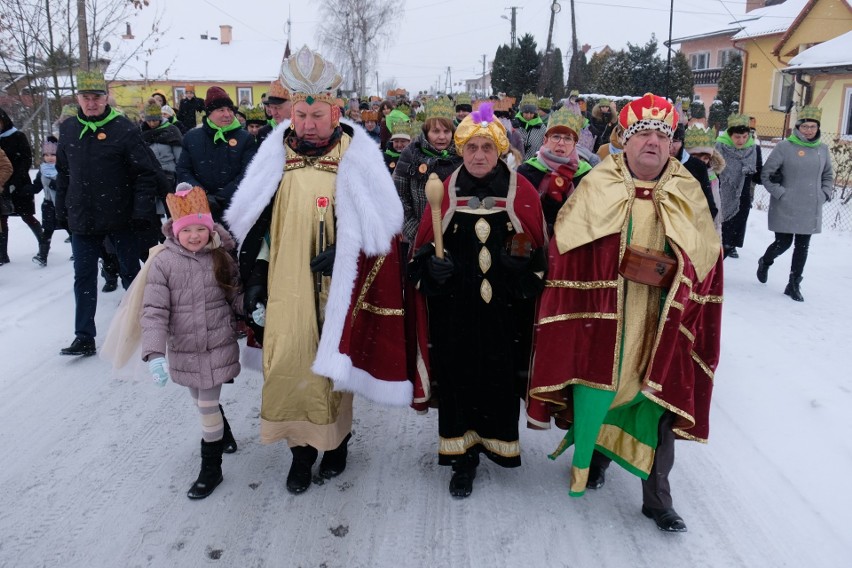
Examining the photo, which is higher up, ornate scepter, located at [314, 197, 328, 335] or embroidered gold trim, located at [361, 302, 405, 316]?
ornate scepter, located at [314, 197, 328, 335]

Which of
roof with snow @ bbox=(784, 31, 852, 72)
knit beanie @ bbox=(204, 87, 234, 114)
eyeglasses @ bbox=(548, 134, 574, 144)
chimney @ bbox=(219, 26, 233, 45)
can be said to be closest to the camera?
eyeglasses @ bbox=(548, 134, 574, 144)

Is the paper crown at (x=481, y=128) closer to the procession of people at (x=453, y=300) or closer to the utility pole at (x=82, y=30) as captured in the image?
the procession of people at (x=453, y=300)

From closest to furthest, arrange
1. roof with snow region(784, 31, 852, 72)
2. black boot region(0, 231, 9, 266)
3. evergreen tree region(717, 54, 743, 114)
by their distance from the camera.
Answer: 1. black boot region(0, 231, 9, 266)
2. roof with snow region(784, 31, 852, 72)
3. evergreen tree region(717, 54, 743, 114)

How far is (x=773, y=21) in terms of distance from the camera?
28.7 meters

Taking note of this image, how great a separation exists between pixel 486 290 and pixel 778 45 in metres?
27.2

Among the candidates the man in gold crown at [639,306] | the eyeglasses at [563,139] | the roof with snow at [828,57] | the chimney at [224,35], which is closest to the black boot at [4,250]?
the eyeglasses at [563,139]

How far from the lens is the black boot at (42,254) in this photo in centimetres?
870

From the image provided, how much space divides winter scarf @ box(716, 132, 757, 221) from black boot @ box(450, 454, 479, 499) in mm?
5760

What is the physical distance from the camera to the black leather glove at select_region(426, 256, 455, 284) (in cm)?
326

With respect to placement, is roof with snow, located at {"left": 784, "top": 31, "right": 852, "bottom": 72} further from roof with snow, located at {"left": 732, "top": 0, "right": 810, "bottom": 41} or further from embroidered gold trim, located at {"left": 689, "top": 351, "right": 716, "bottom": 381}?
embroidered gold trim, located at {"left": 689, "top": 351, "right": 716, "bottom": 381}

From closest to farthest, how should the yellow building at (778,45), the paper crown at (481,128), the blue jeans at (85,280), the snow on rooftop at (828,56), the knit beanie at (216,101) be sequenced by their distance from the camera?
1. the paper crown at (481,128)
2. the blue jeans at (85,280)
3. the knit beanie at (216,101)
4. the snow on rooftop at (828,56)
5. the yellow building at (778,45)

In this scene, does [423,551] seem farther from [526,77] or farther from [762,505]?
[526,77]

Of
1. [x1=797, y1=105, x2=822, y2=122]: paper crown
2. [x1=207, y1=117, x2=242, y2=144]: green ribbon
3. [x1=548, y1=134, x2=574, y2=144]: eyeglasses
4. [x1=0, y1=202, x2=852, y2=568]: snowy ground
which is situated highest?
[x1=797, y1=105, x2=822, y2=122]: paper crown

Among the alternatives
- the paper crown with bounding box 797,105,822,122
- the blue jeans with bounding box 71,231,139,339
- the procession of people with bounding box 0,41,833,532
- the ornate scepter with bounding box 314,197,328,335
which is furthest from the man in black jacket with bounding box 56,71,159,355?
the paper crown with bounding box 797,105,822,122
